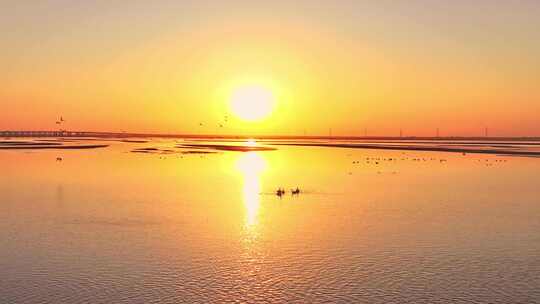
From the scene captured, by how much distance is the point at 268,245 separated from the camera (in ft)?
64.3

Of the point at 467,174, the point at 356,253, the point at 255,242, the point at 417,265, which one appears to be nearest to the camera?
the point at 417,265

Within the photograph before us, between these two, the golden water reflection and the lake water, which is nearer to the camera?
the lake water

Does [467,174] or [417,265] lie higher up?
[467,174]

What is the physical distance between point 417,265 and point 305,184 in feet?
84.7

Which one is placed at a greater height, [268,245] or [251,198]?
[251,198]

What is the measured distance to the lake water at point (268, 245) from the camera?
552 inches

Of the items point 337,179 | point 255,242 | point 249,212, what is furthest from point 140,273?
point 337,179

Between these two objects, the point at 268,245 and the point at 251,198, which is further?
the point at 251,198

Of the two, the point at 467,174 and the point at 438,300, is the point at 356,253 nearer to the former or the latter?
the point at 438,300

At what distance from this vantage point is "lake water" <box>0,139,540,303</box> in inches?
552

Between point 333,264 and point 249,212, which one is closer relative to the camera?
point 333,264

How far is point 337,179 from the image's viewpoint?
151ft

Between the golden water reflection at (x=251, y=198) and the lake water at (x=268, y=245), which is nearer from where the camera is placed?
the lake water at (x=268, y=245)

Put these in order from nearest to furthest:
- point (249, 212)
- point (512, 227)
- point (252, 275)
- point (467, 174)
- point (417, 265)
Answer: point (252, 275)
point (417, 265)
point (512, 227)
point (249, 212)
point (467, 174)
